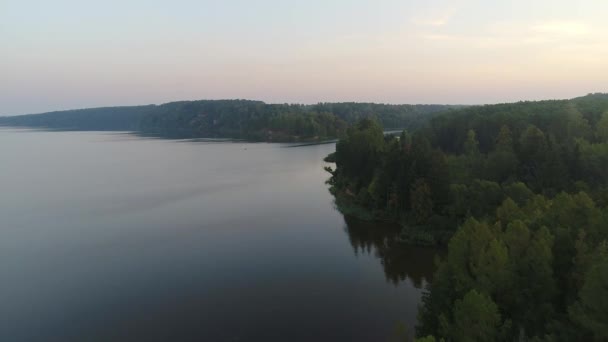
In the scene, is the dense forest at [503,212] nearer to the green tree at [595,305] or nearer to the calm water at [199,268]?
the green tree at [595,305]

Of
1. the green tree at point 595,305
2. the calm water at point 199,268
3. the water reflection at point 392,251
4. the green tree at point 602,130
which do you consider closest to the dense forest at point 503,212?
the green tree at point 595,305

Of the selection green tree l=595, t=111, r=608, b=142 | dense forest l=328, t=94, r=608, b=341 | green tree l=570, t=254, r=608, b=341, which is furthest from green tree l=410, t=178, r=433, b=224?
green tree l=595, t=111, r=608, b=142

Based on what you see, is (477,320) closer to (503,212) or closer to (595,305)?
(595,305)

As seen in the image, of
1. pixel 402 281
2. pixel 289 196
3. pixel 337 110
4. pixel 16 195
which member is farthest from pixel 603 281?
pixel 337 110

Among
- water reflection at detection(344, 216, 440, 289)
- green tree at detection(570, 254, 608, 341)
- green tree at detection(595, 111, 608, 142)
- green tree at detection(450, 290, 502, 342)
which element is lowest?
water reflection at detection(344, 216, 440, 289)

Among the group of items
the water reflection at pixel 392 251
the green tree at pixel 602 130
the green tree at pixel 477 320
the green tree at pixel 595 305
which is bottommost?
the water reflection at pixel 392 251

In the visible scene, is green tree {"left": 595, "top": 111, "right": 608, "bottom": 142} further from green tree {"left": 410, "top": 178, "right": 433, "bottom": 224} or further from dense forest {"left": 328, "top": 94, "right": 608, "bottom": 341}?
green tree {"left": 410, "top": 178, "right": 433, "bottom": 224}
